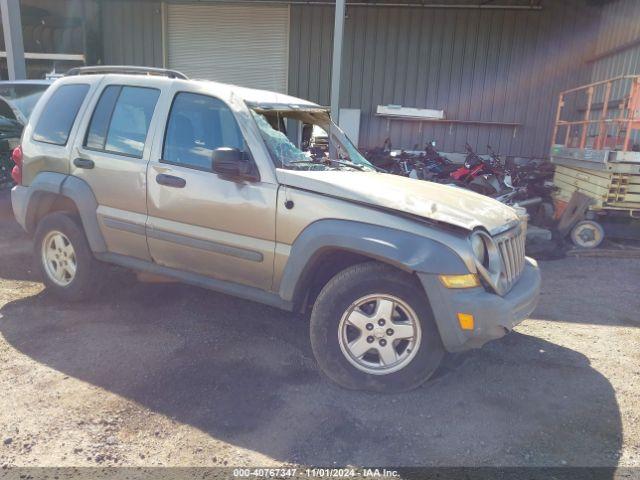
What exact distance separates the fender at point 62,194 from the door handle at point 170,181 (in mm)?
754

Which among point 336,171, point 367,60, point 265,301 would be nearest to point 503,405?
point 265,301

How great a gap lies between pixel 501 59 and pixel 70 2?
1052 centimetres

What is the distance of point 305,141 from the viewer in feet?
13.6

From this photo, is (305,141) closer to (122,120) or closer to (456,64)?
(122,120)

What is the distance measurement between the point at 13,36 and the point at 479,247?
9.46 m

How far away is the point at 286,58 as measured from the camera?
39.8ft

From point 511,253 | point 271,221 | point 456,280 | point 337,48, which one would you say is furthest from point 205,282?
point 337,48

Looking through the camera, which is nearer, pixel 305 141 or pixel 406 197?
pixel 406 197

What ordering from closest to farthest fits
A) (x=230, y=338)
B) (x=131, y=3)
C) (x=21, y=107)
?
(x=230, y=338) < (x=21, y=107) < (x=131, y=3)

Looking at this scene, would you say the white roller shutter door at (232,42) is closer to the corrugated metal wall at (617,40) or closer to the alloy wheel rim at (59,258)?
the corrugated metal wall at (617,40)

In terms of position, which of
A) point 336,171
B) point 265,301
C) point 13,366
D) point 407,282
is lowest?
point 13,366

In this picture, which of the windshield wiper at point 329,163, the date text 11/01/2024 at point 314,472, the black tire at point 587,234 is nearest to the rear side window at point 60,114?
the windshield wiper at point 329,163

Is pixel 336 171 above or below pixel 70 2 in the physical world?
below

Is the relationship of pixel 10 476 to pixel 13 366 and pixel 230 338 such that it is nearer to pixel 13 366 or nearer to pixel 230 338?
pixel 13 366
